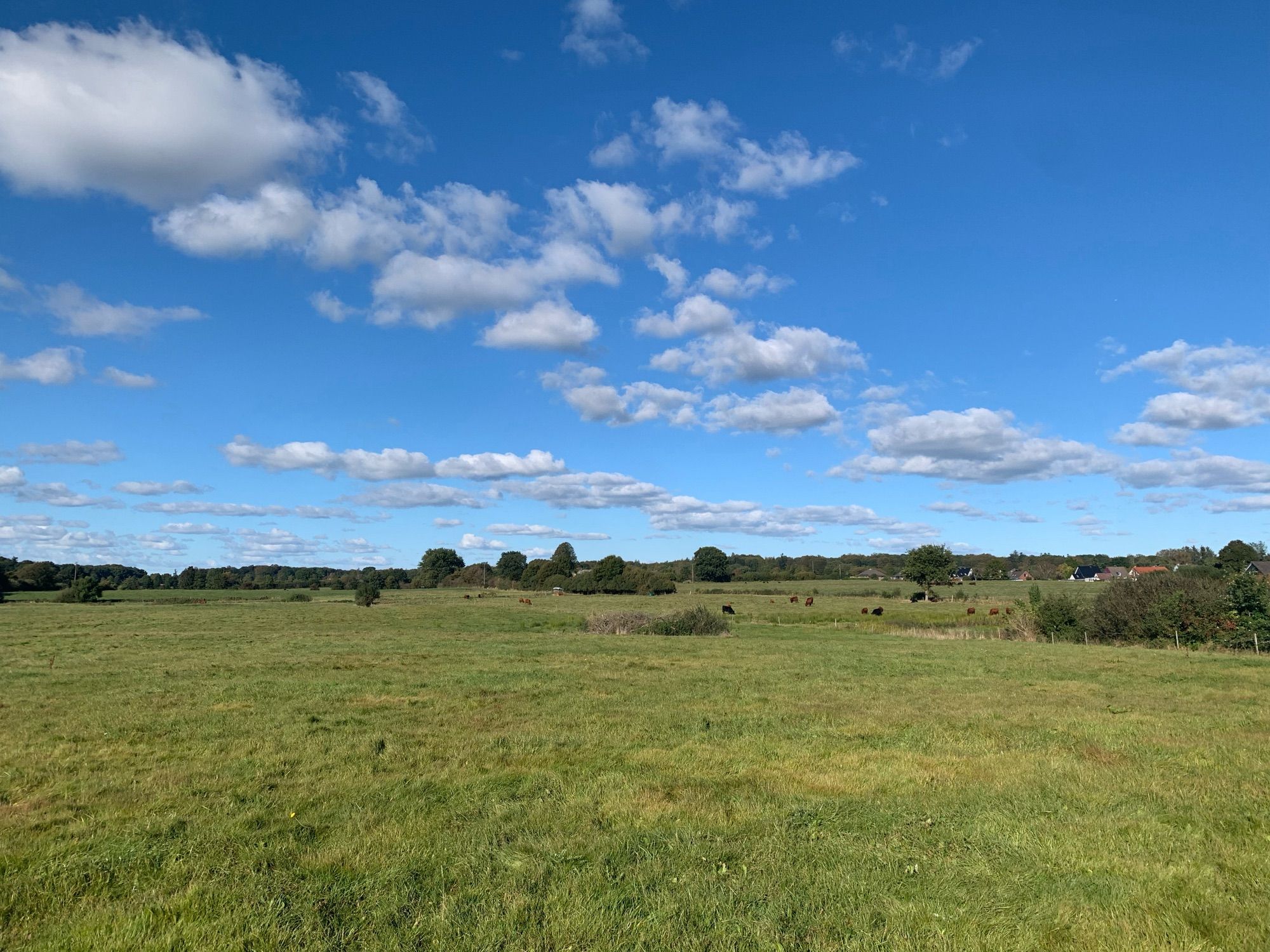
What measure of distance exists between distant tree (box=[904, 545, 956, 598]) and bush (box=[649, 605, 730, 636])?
51.7 m

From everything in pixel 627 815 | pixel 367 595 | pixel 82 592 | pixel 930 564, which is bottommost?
pixel 627 815

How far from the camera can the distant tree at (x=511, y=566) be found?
156 m

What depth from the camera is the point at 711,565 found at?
6063 inches

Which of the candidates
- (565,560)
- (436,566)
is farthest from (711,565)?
(436,566)

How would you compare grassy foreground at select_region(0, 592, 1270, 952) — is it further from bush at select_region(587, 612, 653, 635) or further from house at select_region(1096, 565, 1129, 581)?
house at select_region(1096, 565, 1129, 581)

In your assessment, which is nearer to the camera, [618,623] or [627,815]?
[627,815]

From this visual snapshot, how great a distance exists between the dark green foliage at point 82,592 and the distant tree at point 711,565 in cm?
9884

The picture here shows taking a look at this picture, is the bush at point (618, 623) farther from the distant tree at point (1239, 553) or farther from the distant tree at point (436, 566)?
the distant tree at point (436, 566)

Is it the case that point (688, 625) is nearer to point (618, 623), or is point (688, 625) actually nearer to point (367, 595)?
point (618, 623)

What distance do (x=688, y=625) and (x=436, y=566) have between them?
132 m

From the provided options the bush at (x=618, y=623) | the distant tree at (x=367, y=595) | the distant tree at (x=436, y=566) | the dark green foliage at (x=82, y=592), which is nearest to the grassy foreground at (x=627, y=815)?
the bush at (x=618, y=623)

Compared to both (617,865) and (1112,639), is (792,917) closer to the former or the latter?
(617,865)

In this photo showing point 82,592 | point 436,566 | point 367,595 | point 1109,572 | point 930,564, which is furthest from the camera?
point 436,566

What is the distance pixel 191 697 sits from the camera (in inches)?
719
